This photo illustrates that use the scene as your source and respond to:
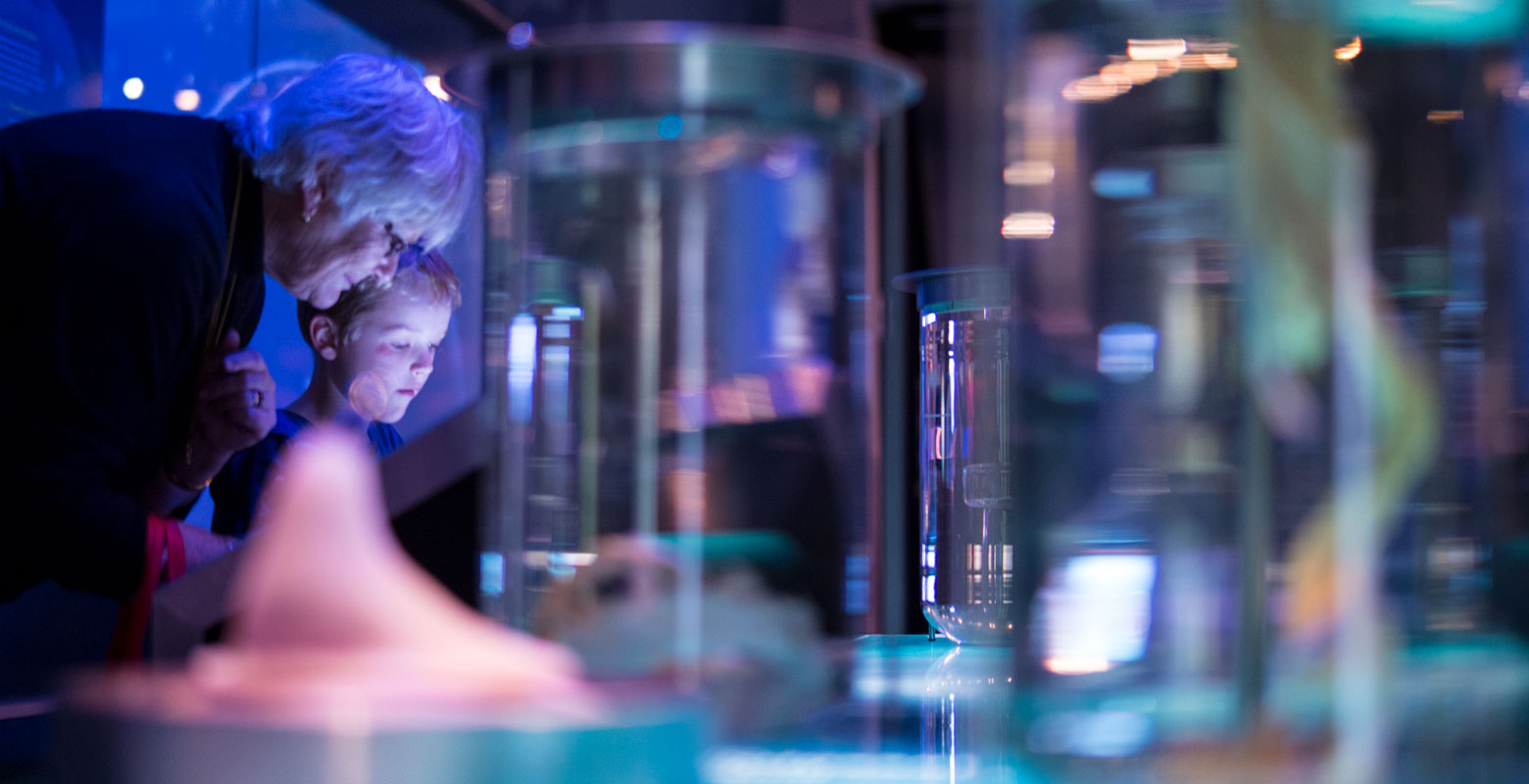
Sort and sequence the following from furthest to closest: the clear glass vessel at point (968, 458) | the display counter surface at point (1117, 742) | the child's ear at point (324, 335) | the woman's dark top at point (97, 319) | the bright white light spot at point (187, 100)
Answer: the child's ear at point (324, 335) → the bright white light spot at point (187, 100) → the woman's dark top at point (97, 319) → the clear glass vessel at point (968, 458) → the display counter surface at point (1117, 742)

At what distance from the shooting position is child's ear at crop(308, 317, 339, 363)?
102 cm

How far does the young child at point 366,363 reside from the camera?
37.9 inches

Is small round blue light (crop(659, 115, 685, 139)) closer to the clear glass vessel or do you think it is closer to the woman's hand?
the clear glass vessel

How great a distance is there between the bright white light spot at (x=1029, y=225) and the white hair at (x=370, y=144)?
0.83m

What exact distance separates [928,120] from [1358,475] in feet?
4.07

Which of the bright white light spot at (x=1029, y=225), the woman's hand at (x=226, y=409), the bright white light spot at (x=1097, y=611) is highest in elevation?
the bright white light spot at (x=1029, y=225)

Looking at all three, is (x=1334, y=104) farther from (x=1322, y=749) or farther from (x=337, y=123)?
(x=337, y=123)

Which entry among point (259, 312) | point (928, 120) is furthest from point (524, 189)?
point (928, 120)

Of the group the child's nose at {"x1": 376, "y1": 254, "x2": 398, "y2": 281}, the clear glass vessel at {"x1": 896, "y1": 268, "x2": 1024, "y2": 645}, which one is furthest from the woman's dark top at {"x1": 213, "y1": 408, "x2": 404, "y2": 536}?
the clear glass vessel at {"x1": 896, "y1": 268, "x2": 1024, "y2": 645}

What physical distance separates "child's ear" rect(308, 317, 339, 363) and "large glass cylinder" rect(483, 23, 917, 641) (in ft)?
2.53

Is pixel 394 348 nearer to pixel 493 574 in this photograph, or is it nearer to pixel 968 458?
pixel 968 458

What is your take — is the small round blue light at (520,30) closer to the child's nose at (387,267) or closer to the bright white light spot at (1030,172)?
the child's nose at (387,267)

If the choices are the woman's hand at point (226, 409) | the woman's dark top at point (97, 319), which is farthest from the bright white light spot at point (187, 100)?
the woman's hand at point (226, 409)

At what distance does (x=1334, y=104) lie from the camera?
23 centimetres
